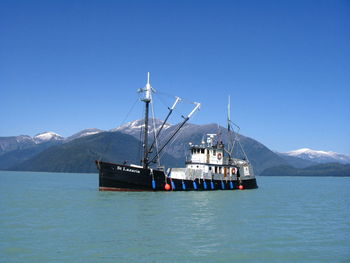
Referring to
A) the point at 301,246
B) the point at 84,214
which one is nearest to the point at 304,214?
the point at 301,246

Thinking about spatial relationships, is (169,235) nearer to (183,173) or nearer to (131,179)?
(131,179)

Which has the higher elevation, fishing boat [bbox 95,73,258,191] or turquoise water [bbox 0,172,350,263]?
fishing boat [bbox 95,73,258,191]

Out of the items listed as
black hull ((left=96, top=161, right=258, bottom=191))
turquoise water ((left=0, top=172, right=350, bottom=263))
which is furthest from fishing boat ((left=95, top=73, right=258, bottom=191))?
turquoise water ((left=0, top=172, right=350, bottom=263))

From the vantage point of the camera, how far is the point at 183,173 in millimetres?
64250

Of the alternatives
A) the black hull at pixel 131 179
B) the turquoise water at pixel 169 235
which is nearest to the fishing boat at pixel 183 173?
the black hull at pixel 131 179

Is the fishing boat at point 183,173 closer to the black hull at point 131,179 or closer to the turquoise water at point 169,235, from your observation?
the black hull at point 131,179

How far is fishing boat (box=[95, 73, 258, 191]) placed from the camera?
190 ft

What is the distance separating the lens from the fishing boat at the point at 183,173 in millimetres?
57875

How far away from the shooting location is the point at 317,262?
19828mm

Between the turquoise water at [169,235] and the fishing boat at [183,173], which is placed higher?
the fishing boat at [183,173]

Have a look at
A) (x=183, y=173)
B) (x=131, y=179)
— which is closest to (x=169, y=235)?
(x=131, y=179)

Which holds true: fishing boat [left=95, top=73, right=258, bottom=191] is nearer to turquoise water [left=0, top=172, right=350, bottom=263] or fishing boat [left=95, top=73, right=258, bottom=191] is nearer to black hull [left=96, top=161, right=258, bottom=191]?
black hull [left=96, top=161, right=258, bottom=191]

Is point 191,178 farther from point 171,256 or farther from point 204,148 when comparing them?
point 171,256

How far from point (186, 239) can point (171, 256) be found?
4.20 metres
